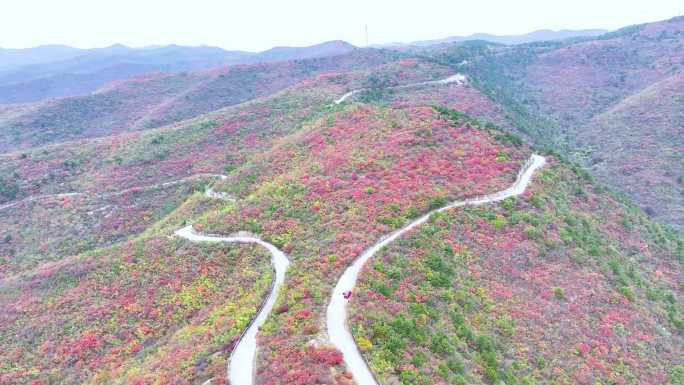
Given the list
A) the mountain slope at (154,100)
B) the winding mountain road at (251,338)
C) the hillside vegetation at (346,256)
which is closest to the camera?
the winding mountain road at (251,338)

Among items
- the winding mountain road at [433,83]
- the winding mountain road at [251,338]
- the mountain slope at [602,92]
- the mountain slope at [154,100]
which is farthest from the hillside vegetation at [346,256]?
the mountain slope at [154,100]

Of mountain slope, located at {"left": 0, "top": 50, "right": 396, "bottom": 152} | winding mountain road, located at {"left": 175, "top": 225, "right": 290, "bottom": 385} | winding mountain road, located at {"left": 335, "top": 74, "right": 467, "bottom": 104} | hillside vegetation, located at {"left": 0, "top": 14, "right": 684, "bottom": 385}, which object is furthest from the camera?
mountain slope, located at {"left": 0, "top": 50, "right": 396, "bottom": 152}

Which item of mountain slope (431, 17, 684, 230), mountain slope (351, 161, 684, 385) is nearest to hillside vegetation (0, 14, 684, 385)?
mountain slope (351, 161, 684, 385)

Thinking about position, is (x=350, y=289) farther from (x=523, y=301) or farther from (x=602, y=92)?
(x=602, y=92)

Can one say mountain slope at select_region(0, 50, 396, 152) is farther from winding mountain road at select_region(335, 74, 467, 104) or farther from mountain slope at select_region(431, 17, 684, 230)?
winding mountain road at select_region(335, 74, 467, 104)

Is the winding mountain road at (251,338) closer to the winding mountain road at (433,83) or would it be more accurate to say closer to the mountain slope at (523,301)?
the mountain slope at (523,301)

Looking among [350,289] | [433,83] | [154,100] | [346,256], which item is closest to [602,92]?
[433,83]

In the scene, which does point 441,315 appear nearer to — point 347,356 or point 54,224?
point 347,356

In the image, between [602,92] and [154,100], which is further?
[154,100]
